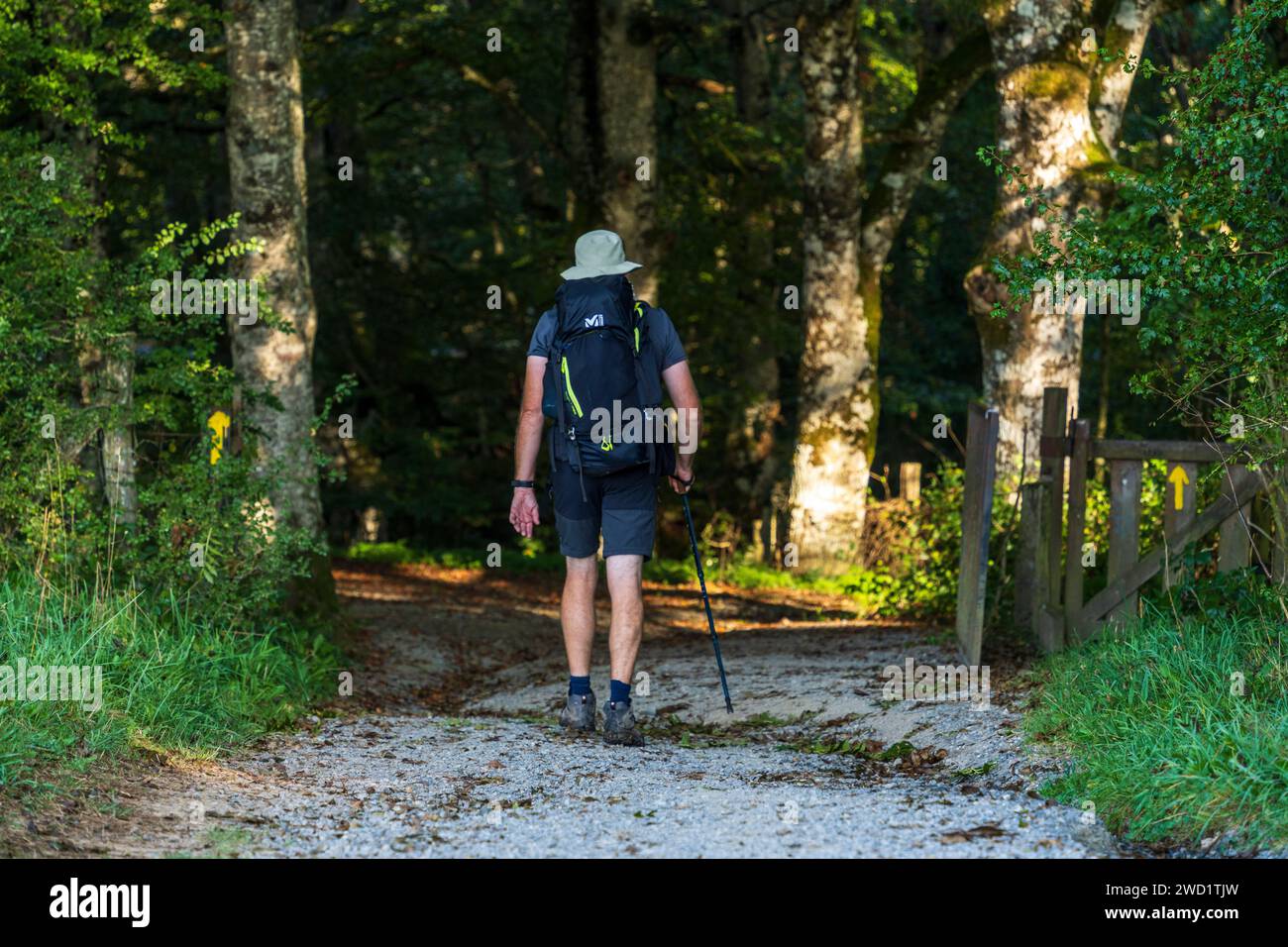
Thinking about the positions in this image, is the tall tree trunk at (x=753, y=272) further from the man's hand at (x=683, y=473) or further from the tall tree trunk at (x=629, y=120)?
the man's hand at (x=683, y=473)

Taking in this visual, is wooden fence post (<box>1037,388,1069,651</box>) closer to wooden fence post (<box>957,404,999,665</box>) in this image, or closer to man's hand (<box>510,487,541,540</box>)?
wooden fence post (<box>957,404,999,665</box>)

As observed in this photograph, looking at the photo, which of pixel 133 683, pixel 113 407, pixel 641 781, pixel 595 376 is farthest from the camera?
pixel 113 407

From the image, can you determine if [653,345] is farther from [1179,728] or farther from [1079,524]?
[1079,524]

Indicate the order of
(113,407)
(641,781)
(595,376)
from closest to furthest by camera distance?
(641,781)
(595,376)
(113,407)

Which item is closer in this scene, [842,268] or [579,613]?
[579,613]

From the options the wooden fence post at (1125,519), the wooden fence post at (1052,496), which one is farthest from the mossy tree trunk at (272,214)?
the wooden fence post at (1125,519)

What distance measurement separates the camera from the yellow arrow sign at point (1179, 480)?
862 centimetres

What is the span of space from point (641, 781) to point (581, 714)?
131 cm

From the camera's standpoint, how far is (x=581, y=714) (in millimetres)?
7477

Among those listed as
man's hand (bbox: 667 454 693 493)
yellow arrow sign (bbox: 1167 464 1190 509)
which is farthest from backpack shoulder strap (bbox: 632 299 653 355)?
yellow arrow sign (bbox: 1167 464 1190 509)

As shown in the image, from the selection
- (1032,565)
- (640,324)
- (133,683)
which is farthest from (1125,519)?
(133,683)

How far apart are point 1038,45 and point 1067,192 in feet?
3.40

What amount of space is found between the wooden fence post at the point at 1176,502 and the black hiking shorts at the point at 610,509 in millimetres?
3072
